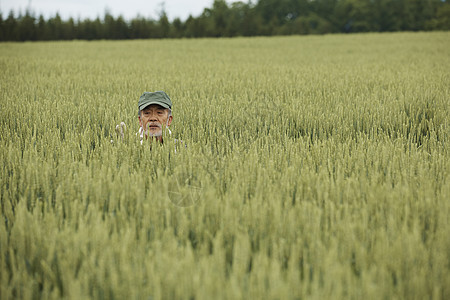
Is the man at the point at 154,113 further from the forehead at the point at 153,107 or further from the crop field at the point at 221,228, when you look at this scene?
the crop field at the point at 221,228

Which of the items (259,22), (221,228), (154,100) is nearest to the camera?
(221,228)

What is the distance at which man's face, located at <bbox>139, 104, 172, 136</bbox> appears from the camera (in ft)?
9.38

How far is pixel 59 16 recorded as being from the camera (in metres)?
36.7

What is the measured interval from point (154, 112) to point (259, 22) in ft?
141

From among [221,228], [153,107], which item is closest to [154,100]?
[153,107]

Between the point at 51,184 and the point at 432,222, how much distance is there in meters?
1.69

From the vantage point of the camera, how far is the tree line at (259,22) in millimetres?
35000

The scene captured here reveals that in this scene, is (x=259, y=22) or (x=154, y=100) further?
(x=259, y=22)

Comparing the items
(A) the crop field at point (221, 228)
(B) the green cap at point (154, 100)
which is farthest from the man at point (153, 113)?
(A) the crop field at point (221, 228)

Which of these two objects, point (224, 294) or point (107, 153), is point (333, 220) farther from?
point (107, 153)

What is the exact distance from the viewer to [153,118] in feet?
9.46

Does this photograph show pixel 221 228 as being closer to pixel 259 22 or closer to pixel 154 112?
pixel 154 112

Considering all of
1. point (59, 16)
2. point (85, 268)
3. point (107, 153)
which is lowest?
point (85, 268)

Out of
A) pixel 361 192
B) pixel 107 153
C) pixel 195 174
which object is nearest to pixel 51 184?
pixel 107 153
